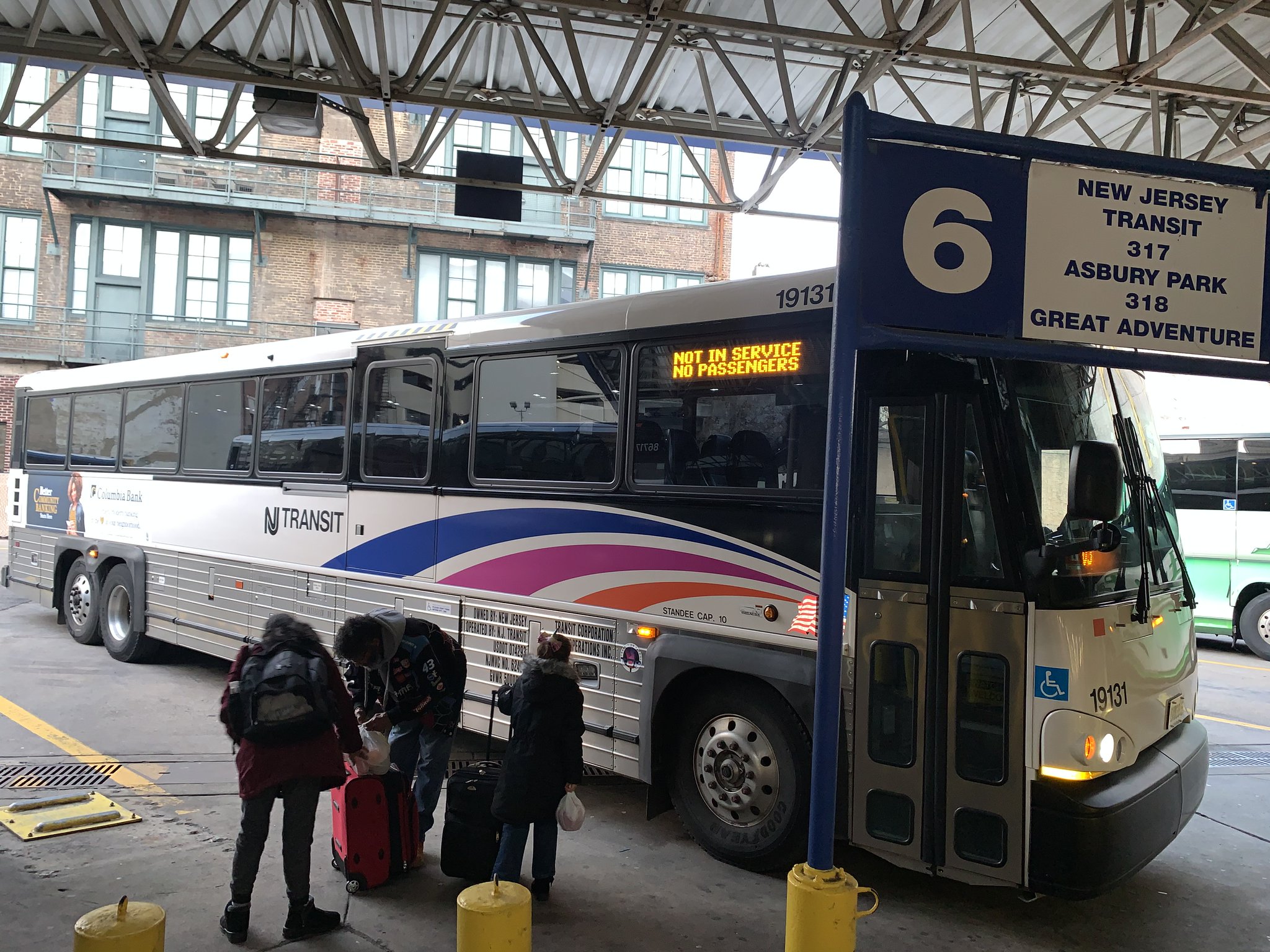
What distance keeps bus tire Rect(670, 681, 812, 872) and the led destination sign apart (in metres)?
1.75

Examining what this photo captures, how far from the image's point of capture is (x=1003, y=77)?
9250mm

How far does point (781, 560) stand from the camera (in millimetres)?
5176

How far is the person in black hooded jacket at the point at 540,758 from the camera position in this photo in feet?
15.4

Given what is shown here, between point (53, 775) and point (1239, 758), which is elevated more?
point (1239, 758)

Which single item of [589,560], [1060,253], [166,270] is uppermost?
[166,270]

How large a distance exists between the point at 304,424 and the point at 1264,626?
42.0 feet

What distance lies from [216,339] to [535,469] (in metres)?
19.2

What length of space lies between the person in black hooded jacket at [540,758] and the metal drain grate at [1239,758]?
5.74m

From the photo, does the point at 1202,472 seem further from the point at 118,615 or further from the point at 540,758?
the point at 118,615

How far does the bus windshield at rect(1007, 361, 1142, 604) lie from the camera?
4520mm

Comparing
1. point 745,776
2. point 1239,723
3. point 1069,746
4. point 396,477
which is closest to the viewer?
point 1069,746

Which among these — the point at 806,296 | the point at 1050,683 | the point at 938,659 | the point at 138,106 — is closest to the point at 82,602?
the point at 806,296

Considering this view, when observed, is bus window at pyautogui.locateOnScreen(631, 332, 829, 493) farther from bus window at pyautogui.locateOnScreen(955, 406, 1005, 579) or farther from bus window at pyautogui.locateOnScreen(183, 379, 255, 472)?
bus window at pyautogui.locateOnScreen(183, 379, 255, 472)

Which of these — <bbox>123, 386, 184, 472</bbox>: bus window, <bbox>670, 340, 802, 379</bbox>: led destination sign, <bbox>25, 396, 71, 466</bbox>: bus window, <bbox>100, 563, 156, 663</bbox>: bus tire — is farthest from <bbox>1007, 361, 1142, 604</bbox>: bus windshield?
<bbox>25, 396, 71, 466</bbox>: bus window
